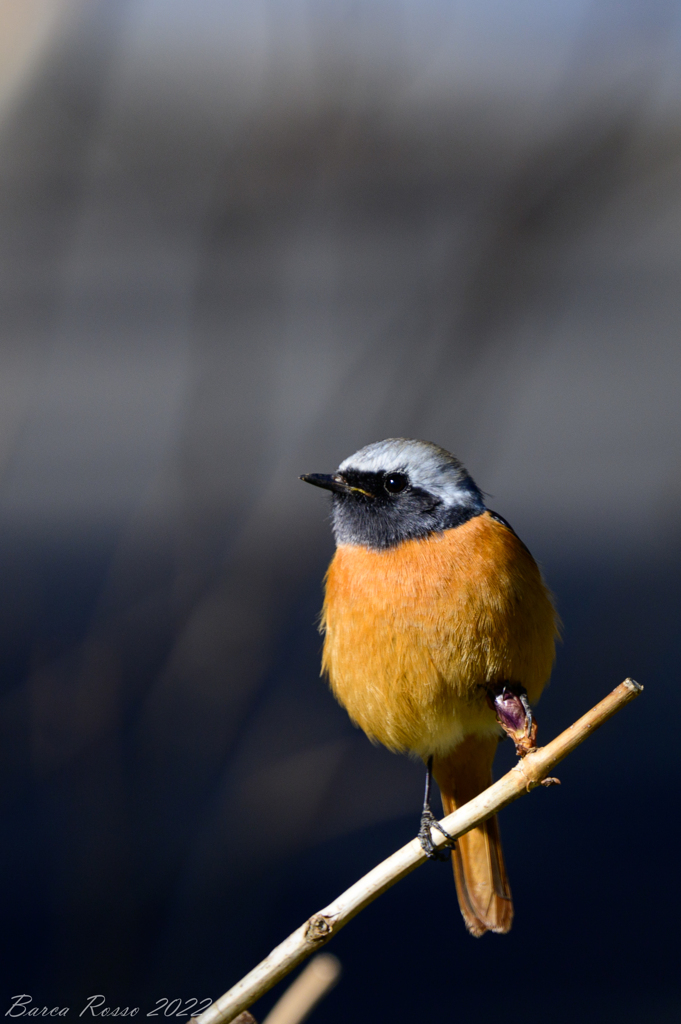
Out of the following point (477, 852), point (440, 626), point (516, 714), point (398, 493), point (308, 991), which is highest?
point (398, 493)

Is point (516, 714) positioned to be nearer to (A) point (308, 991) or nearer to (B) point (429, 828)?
(A) point (308, 991)

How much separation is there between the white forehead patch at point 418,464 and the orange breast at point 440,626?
11cm

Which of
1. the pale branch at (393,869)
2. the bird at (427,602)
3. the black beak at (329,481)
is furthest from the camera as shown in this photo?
the bird at (427,602)

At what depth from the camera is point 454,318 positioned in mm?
2988

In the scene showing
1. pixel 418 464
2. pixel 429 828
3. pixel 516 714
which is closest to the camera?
pixel 516 714

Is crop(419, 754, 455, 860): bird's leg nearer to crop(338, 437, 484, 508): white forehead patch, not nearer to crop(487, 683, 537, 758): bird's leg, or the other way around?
crop(487, 683, 537, 758): bird's leg

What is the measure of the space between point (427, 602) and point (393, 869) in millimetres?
663

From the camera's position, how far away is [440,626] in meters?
2.16

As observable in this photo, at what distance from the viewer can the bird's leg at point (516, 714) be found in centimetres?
175

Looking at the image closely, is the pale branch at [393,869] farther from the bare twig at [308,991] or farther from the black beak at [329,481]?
the black beak at [329,481]

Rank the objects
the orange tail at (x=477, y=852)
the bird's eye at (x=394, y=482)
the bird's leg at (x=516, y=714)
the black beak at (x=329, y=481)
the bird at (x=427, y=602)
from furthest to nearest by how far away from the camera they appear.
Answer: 1. the orange tail at (x=477, y=852)
2. the bird's eye at (x=394, y=482)
3. the bird at (x=427, y=602)
4. the black beak at (x=329, y=481)
5. the bird's leg at (x=516, y=714)

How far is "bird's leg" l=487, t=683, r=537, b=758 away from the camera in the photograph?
5.74 feet

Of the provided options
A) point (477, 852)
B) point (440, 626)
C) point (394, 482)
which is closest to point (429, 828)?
point (477, 852)

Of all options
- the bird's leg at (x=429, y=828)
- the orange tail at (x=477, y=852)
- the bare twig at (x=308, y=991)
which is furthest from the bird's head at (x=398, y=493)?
the bare twig at (x=308, y=991)
